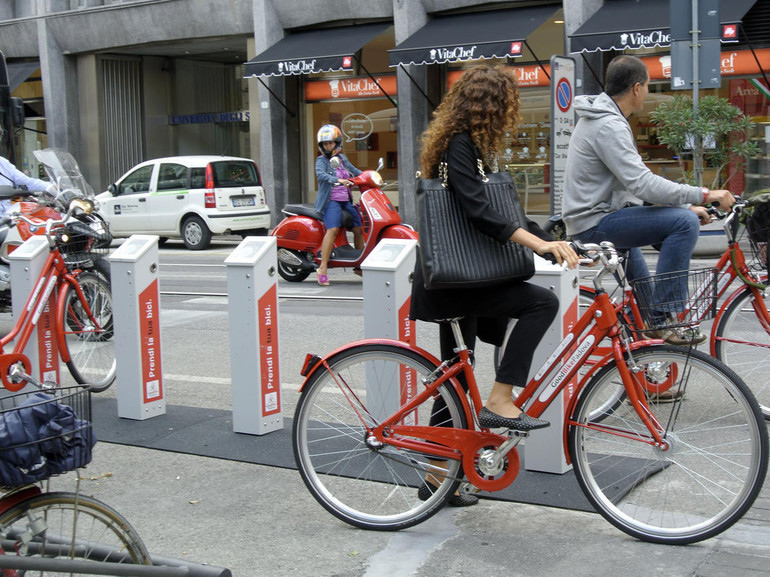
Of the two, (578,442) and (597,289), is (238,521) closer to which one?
(578,442)

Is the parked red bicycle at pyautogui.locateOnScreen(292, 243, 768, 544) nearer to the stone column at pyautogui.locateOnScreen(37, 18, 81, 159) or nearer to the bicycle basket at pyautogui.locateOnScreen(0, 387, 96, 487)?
the bicycle basket at pyautogui.locateOnScreen(0, 387, 96, 487)

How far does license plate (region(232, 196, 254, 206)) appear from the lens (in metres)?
18.6

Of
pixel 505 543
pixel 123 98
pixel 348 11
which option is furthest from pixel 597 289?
pixel 123 98

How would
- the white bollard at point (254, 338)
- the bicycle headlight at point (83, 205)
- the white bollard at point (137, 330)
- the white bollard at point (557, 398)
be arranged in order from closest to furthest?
1. the white bollard at point (557, 398)
2. the white bollard at point (254, 338)
3. the white bollard at point (137, 330)
4. the bicycle headlight at point (83, 205)

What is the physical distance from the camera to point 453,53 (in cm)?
1881

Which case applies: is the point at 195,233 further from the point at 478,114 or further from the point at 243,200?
the point at 478,114

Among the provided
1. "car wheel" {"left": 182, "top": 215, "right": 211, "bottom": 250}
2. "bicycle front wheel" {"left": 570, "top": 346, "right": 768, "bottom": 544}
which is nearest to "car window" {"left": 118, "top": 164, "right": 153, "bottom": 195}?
"car wheel" {"left": 182, "top": 215, "right": 211, "bottom": 250}

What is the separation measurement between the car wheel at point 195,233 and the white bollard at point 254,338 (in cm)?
1328

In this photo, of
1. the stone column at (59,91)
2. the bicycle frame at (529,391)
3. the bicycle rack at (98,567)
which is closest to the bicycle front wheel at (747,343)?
the bicycle frame at (529,391)

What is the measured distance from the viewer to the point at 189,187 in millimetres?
18578

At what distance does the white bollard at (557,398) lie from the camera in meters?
4.58

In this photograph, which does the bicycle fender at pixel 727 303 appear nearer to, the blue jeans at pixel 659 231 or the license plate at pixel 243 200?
the blue jeans at pixel 659 231

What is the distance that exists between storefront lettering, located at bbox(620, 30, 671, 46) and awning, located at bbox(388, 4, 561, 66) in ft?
6.55

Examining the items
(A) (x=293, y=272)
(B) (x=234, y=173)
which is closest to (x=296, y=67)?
(B) (x=234, y=173)
